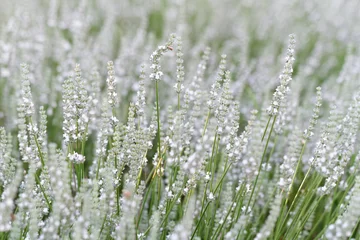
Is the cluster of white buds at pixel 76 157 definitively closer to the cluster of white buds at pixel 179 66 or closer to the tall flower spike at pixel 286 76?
the cluster of white buds at pixel 179 66

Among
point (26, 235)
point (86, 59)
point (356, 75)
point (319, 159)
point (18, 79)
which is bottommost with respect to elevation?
point (26, 235)

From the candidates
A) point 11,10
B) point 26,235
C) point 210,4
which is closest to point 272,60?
point 210,4

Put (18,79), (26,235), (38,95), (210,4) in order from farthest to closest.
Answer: (210,4)
(38,95)
(18,79)
(26,235)

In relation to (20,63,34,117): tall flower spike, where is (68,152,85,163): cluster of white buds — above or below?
below

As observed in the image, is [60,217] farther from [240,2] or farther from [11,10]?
[240,2]

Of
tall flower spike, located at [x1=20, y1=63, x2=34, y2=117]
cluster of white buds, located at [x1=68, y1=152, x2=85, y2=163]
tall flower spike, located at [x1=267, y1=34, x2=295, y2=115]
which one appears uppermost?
tall flower spike, located at [x1=267, y1=34, x2=295, y2=115]

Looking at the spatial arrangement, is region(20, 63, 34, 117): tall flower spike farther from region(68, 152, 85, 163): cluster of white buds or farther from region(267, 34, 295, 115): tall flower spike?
region(267, 34, 295, 115): tall flower spike

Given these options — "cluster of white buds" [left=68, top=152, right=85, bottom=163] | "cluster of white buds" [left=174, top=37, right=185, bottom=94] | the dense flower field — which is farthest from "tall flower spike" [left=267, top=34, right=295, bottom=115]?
"cluster of white buds" [left=68, top=152, right=85, bottom=163]

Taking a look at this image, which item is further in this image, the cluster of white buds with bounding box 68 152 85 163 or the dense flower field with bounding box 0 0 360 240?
the cluster of white buds with bounding box 68 152 85 163

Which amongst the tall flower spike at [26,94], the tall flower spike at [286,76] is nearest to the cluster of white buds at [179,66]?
the tall flower spike at [286,76]
